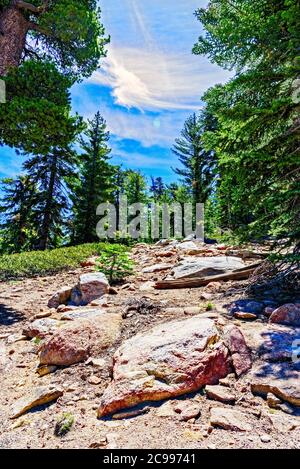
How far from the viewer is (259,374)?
9.37ft

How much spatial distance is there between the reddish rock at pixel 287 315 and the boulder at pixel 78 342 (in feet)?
6.68

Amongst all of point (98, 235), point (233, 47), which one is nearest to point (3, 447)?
point (233, 47)

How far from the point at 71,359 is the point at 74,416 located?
998 mm

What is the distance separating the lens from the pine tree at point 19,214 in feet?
63.8

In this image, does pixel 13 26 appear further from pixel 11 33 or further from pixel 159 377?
pixel 159 377

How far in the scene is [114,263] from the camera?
7723mm

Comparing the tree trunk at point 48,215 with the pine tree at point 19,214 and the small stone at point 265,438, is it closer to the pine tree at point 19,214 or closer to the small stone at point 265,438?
the pine tree at point 19,214

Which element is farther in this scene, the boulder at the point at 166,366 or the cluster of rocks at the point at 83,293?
the cluster of rocks at the point at 83,293

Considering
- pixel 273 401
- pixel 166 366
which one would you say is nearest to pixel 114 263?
pixel 166 366

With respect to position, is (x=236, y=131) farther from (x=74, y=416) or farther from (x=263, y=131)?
(x=74, y=416)

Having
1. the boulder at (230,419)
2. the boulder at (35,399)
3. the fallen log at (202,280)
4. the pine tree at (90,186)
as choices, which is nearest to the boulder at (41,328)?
the boulder at (35,399)

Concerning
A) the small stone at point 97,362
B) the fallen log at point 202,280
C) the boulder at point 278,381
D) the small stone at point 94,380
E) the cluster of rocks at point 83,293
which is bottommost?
the small stone at point 94,380
